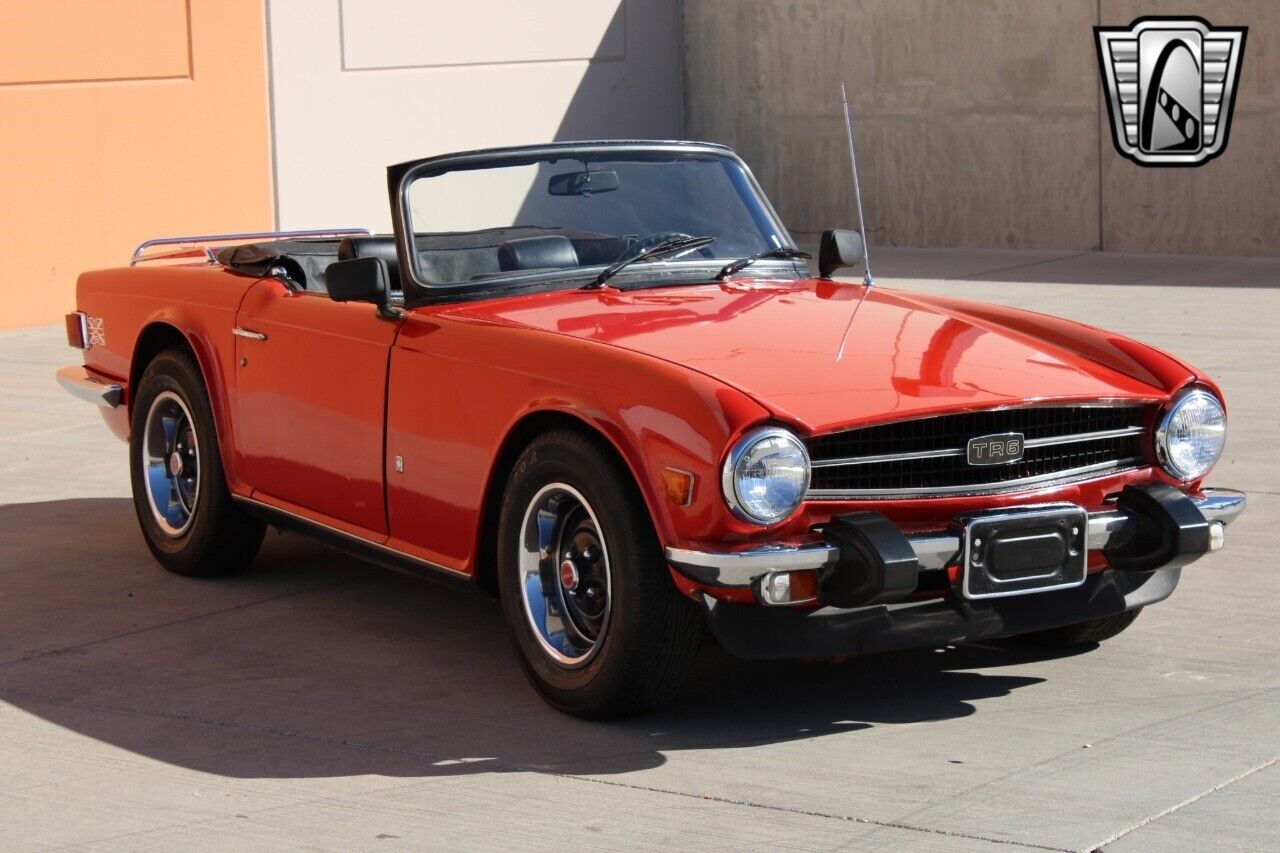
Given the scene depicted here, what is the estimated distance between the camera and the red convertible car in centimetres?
473

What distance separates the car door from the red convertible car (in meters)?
0.01

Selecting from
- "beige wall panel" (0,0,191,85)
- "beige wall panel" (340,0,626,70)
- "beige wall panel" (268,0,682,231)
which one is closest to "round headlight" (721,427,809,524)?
"beige wall panel" (0,0,191,85)

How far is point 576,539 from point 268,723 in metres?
0.96

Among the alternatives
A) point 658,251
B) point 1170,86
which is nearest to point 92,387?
point 658,251

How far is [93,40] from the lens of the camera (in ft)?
48.9

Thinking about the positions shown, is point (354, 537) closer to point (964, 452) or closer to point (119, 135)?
point (964, 452)

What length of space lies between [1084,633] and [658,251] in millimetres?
1724

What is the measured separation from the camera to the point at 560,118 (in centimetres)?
1992

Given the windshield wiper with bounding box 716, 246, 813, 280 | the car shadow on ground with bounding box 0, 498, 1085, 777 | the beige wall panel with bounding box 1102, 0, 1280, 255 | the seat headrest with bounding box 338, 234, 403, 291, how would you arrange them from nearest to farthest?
1. the car shadow on ground with bounding box 0, 498, 1085, 777
2. the windshield wiper with bounding box 716, 246, 813, 280
3. the seat headrest with bounding box 338, 234, 403, 291
4. the beige wall panel with bounding box 1102, 0, 1280, 255

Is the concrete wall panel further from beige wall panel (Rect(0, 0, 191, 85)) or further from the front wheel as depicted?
the front wheel

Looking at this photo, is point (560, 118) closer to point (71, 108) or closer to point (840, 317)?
point (71, 108)

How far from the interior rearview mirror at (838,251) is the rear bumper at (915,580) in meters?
1.68

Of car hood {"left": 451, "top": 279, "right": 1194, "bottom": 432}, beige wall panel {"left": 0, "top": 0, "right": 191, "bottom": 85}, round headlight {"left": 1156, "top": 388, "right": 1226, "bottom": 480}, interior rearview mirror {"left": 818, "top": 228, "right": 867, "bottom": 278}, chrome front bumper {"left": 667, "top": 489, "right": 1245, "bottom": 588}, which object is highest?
beige wall panel {"left": 0, "top": 0, "right": 191, "bottom": 85}

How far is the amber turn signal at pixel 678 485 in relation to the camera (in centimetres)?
468
